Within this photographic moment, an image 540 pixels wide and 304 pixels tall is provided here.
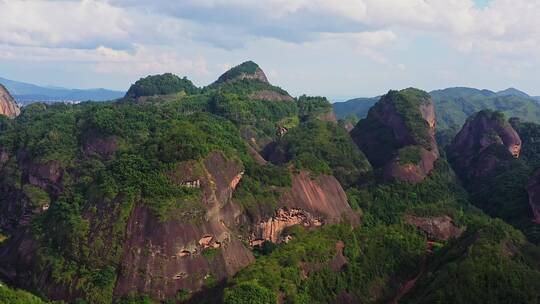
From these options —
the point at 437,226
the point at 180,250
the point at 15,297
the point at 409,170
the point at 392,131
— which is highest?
the point at 392,131

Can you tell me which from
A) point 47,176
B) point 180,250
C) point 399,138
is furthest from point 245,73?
point 180,250

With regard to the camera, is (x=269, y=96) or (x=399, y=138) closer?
(x=399, y=138)

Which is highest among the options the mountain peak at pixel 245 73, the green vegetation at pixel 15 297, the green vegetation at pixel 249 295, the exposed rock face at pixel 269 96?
the mountain peak at pixel 245 73

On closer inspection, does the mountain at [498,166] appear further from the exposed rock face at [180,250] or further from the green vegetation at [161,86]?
the green vegetation at [161,86]

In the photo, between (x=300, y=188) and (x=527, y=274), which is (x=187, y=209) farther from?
(x=527, y=274)

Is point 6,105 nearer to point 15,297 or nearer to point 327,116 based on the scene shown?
point 327,116

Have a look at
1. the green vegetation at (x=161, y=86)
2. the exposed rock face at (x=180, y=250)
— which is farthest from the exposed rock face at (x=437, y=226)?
the green vegetation at (x=161, y=86)

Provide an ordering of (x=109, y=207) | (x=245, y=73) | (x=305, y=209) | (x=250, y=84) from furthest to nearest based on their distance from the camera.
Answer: (x=245, y=73), (x=250, y=84), (x=305, y=209), (x=109, y=207)
